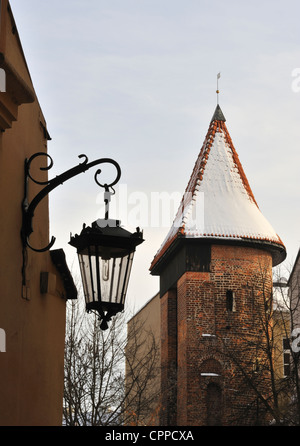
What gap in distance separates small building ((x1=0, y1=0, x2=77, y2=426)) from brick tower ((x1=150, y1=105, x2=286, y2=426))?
55.3ft

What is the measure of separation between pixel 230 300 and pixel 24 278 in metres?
20.5

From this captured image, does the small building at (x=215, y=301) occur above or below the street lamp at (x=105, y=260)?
above

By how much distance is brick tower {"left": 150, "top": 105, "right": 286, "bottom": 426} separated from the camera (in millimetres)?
26422

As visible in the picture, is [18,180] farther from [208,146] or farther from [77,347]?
[208,146]

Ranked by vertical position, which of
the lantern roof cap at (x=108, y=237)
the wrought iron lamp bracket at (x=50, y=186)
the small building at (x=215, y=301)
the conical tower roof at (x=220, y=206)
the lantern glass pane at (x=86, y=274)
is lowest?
the lantern glass pane at (x=86, y=274)

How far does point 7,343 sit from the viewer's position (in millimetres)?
6867

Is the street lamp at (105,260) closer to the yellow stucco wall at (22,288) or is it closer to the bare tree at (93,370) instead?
the yellow stucco wall at (22,288)

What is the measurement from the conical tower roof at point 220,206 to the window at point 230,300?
1.70 meters

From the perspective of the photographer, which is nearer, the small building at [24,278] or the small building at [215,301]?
the small building at [24,278]

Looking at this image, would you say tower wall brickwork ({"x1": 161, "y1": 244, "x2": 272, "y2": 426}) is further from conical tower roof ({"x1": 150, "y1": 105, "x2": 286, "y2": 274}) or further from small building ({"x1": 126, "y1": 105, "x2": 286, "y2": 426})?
conical tower roof ({"x1": 150, "y1": 105, "x2": 286, "y2": 274})

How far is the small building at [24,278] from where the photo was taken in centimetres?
669

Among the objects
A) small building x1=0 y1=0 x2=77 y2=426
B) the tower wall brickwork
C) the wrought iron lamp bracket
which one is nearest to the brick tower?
the tower wall brickwork

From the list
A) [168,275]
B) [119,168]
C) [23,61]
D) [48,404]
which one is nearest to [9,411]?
[48,404]

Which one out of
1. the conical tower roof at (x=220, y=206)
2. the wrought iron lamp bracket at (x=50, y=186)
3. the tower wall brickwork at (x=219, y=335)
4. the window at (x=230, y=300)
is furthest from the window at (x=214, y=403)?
the wrought iron lamp bracket at (x=50, y=186)
